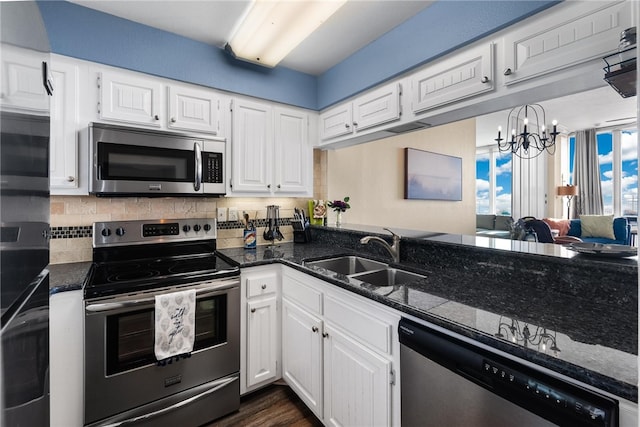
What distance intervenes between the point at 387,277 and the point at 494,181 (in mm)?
7456

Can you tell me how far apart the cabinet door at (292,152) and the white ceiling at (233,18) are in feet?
1.84

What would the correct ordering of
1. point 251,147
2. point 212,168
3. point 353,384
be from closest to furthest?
point 353,384
point 212,168
point 251,147

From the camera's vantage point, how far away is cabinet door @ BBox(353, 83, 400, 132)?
1.92m

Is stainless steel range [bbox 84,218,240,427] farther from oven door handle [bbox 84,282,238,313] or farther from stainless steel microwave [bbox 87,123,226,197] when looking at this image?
stainless steel microwave [bbox 87,123,226,197]

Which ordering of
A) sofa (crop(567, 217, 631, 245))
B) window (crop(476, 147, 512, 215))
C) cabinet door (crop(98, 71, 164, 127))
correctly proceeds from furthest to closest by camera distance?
window (crop(476, 147, 512, 215)), sofa (crop(567, 217, 631, 245)), cabinet door (crop(98, 71, 164, 127))

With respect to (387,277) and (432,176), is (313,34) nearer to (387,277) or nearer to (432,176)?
(387,277)

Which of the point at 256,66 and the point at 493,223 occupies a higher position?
the point at 256,66

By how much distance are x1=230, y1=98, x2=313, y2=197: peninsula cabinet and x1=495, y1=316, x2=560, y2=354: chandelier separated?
1.94 metres

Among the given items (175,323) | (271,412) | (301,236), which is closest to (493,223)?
(301,236)

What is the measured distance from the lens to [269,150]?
2471 mm

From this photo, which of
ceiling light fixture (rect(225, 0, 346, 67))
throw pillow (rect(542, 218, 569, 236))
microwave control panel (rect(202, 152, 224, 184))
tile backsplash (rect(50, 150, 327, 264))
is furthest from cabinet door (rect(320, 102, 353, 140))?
throw pillow (rect(542, 218, 569, 236))

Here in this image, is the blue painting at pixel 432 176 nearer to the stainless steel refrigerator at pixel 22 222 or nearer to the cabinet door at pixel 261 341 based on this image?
the cabinet door at pixel 261 341

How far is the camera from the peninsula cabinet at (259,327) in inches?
75.1

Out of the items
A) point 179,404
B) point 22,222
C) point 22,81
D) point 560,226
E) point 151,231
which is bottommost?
point 179,404
